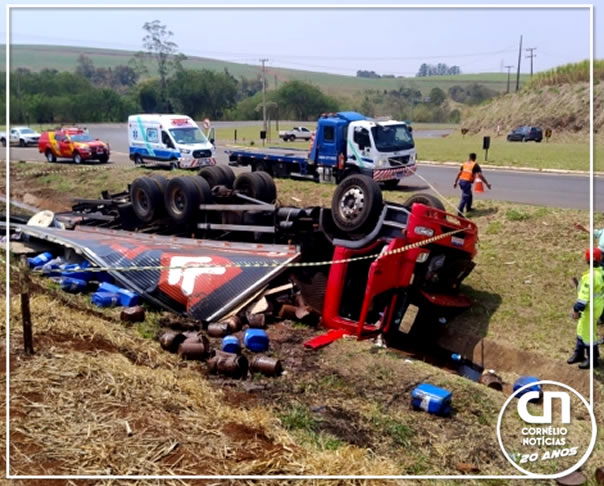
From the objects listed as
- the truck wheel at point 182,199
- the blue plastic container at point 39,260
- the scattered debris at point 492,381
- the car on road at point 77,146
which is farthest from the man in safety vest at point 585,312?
the car on road at point 77,146

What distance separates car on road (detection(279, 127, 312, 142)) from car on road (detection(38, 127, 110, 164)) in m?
9.19

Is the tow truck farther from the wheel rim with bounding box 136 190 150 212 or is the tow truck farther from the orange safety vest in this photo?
the wheel rim with bounding box 136 190 150 212

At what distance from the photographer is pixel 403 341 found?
8.55 m

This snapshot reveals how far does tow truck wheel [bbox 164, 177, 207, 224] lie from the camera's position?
33.8 ft

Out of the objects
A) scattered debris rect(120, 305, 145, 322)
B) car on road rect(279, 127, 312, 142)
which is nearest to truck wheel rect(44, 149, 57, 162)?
car on road rect(279, 127, 312, 142)

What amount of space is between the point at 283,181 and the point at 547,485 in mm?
14031

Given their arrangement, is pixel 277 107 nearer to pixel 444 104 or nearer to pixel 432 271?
pixel 432 271

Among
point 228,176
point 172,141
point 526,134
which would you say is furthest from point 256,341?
point 526,134

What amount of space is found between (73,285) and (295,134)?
10565mm

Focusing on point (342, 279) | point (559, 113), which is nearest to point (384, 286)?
point (342, 279)

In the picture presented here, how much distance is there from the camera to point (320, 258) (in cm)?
903

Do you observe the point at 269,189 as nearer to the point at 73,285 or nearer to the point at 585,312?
the point at 73,285

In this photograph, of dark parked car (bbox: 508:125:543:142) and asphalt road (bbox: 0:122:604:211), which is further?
dark parked car (bbox: 508:125:543:142)

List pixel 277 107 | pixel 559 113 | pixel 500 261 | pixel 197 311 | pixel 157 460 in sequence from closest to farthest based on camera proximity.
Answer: pixel 157 460
pixel 197 311
pixel 500 261
pixel 277 107
pixel 559 113
